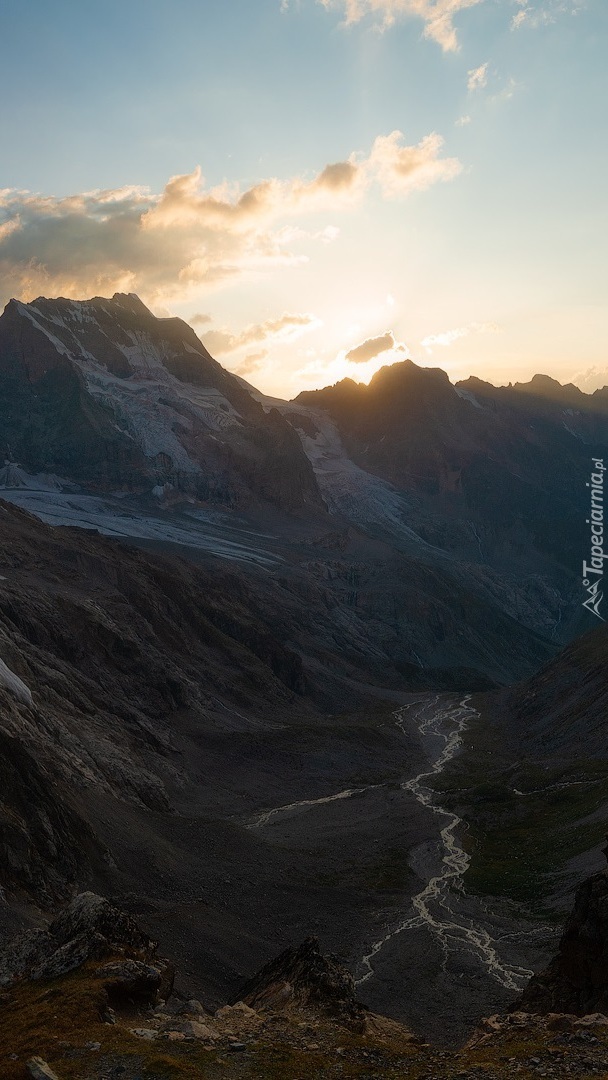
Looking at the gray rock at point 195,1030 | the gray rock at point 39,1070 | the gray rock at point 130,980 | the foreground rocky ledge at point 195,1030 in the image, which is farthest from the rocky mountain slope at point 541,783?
the gray rock at point 39,1070

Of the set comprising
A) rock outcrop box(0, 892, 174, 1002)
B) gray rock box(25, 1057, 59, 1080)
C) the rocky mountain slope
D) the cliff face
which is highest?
gray rock box(25, 1057, 59, 1080)

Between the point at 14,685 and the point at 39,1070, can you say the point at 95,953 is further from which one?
the point at 14,685

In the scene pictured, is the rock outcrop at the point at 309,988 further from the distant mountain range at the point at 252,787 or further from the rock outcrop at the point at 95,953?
the distant mountain range at the point at 252,787

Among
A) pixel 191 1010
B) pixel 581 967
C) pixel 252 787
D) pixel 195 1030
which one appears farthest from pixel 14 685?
pixel 195 1030

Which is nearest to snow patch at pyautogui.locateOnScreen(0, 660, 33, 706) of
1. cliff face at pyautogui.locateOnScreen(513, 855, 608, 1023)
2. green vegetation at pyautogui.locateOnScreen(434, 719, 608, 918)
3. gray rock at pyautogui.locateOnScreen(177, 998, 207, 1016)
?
green vegetation at pyautogui.locateOnScreen(434, 719, 608, 918)

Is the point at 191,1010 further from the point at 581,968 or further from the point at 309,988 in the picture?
the point at 581,968

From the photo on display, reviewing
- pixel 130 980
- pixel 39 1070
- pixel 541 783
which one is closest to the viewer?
pixel 39 1070

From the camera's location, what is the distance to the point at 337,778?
12988cm

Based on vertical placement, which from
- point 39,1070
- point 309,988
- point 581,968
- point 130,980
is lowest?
point 581,968

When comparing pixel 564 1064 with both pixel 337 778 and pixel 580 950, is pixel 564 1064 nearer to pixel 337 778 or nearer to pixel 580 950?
pixel 580 950

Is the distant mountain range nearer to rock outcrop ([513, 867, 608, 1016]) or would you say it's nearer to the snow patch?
the snow patch

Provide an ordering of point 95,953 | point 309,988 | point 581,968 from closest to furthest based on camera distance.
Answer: point 95,953 → point 309,988 → point 581,968

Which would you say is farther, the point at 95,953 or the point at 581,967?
the point at 581,967

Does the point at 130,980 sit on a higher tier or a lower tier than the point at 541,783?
higher
